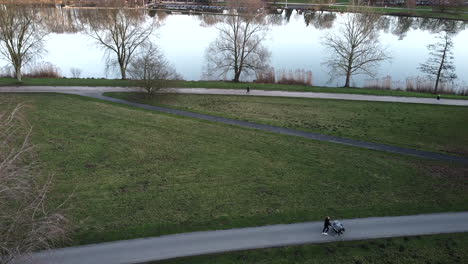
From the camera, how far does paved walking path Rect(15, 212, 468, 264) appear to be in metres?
14.8

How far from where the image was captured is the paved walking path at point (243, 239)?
1477 centimetres

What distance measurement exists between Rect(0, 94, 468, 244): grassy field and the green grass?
2.04m

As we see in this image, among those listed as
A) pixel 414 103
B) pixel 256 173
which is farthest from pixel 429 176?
pixel 414 103

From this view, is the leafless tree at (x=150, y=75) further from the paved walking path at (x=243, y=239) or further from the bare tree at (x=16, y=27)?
the paved walking path at (x=243, y=239)

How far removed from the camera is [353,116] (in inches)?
1228

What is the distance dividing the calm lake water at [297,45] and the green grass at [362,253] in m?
28.1

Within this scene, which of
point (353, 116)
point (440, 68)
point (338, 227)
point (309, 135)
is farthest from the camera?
point (440, 68)

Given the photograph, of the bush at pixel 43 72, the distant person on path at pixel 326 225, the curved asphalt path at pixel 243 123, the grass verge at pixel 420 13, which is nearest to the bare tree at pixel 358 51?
the curved asphalt path at pixel 243 123

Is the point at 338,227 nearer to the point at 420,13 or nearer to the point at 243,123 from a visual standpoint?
the point at 243,123

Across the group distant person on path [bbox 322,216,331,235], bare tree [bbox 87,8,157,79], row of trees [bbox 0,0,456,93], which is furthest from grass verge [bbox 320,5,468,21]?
distant person on path [bbox 322,216,331,235]

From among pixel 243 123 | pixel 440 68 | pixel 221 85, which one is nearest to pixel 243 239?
pixel 243 123

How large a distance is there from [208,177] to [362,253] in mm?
9061

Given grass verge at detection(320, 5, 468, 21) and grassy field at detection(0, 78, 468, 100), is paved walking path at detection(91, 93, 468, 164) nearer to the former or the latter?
grassy field at detection(0, 78, 468, 100)

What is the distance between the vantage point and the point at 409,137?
27422mm
